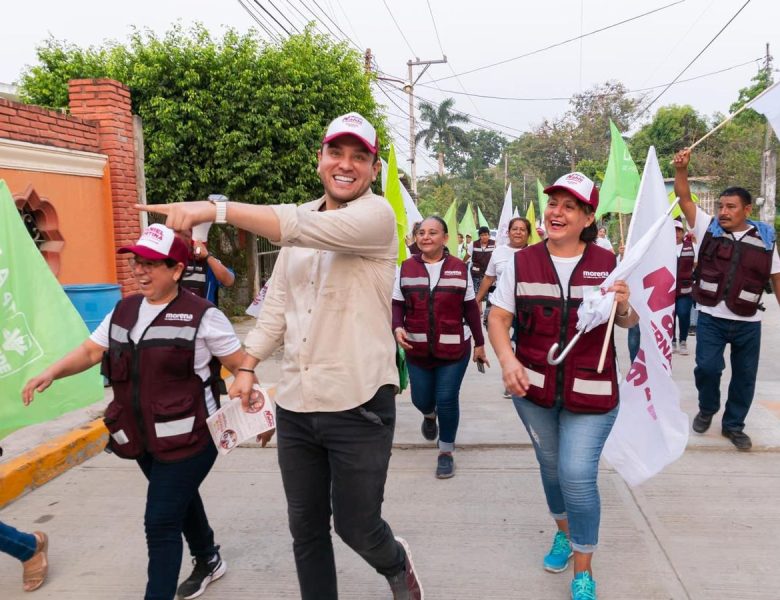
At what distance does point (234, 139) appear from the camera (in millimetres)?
10383

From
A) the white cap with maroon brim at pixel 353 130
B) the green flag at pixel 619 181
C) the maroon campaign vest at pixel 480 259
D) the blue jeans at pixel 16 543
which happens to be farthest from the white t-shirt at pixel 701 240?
the maroon campaign vest at pixel 480 259

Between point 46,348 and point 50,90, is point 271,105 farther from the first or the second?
point 46,348

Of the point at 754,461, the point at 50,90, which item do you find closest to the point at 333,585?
the point at 754,461

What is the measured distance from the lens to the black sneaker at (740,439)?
15.5 feet

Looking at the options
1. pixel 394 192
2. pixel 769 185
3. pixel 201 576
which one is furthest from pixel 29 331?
pixel 769 185

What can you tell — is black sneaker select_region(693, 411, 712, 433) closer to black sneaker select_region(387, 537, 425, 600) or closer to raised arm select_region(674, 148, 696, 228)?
raised arm select_region(674, 148, 696, 228)

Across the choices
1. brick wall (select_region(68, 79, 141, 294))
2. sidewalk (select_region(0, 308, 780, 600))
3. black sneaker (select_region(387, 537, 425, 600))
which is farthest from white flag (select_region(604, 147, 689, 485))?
brick wall (select_region(68, 79, 141, 294))

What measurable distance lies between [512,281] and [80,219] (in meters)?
6.29

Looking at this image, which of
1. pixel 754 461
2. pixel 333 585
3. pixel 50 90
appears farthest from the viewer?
pixel 50 90

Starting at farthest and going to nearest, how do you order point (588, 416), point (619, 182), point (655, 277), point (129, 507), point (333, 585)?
point (619, 182)
point (129, 507)
point (655, 277)
point (588, 416)
point (333, 585)

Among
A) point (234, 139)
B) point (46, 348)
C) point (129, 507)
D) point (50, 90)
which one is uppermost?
point (50, 90)

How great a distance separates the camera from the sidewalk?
3025 millimetres

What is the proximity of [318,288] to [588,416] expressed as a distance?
129 centimetres

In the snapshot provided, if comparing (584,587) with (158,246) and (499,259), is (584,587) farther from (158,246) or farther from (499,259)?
(499,259)
